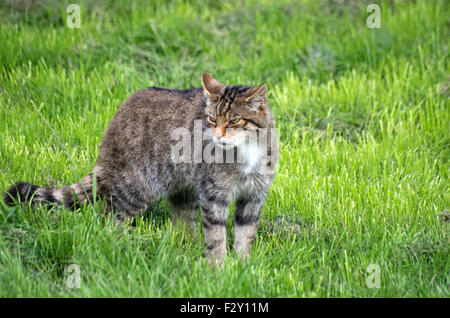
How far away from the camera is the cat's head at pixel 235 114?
398 centimetres

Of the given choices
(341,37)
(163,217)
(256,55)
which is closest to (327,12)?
(341,37)

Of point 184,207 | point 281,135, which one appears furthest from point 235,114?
point 281,135

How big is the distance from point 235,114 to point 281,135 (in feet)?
6.54

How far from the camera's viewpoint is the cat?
4043 mm

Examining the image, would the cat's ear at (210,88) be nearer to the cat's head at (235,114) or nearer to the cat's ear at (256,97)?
the cat's head at (235,114)

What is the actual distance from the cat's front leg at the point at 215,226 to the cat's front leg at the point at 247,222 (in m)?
0.19

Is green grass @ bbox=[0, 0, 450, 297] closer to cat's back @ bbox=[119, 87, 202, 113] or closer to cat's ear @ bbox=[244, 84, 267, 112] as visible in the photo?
cat's back @ bbox=[119, 87, 202, 113]

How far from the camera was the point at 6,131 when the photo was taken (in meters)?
5.12

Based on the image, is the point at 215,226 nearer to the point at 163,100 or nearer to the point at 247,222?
the point at 247,222

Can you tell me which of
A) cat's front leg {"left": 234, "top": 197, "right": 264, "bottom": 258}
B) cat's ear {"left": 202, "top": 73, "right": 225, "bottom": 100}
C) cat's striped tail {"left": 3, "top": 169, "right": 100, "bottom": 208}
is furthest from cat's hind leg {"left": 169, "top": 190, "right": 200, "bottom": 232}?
cat's ear {"left": 202, "top": 73, "right": 225, "bottom": 100}

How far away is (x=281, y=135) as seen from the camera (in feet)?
19.5

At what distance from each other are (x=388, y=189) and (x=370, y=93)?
76.7 inches

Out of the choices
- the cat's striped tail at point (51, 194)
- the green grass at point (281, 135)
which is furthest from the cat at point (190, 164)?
the green grass at point (281, 135)
